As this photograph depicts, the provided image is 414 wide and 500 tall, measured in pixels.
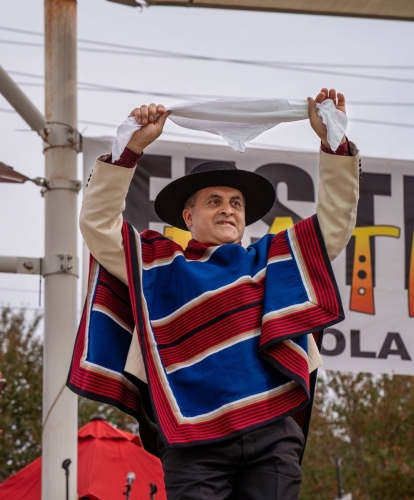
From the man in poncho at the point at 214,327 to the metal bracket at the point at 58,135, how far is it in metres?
2.73

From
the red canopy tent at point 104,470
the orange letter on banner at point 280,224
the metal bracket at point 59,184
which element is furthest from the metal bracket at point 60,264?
the red canopy tent at point 104,470

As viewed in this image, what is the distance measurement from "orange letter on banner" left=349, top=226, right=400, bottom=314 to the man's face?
3.66 meters

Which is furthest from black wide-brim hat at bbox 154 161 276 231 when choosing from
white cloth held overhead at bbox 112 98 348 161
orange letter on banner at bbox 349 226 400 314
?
orange letter on banner at bbox 349 226 400 314

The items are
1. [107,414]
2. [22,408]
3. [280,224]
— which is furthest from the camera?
[107,414]

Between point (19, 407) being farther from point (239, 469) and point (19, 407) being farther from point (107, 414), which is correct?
point (239, 469)

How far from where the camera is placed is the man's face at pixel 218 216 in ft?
10.2

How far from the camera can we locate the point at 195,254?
9.94 feet

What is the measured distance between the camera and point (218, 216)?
312 centimetres

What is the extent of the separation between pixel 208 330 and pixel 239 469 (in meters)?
0.43

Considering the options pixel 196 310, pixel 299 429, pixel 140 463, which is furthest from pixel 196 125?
pixel 140 463

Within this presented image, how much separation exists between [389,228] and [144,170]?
78.4 inches

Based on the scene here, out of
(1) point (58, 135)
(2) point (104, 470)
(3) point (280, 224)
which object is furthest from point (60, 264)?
(2) point (104, 470)

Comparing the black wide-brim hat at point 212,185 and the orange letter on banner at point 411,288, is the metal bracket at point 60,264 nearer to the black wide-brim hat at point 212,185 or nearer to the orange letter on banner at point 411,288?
the black wide-brim hat at point 212,185

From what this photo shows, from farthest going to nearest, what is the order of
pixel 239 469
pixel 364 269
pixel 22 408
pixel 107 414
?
pixel 107 414 → pixel 22 408 → pixel 364 269 → pixel 239 469
